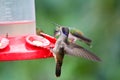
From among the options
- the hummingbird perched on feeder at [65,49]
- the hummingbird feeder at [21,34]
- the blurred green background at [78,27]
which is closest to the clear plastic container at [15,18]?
the hummingbird feeder at [21,34]

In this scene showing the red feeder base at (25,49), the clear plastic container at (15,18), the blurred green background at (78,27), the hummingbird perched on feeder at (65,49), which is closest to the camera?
the red feeder base at (25,49)

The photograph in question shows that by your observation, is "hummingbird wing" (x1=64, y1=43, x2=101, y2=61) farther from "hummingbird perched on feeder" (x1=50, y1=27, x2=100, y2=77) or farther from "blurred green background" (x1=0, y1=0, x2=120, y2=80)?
"blurred green background" (x1=0, y1=0, x2=120, y2=80)

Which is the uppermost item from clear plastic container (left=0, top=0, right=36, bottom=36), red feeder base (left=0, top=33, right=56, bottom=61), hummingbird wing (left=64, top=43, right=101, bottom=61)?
clear plastic container (left=0, top=0, right=36, bottom=36)

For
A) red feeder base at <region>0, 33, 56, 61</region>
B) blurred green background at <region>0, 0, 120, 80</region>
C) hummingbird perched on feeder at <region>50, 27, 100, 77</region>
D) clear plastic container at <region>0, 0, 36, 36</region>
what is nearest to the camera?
red feeder base at <region>0, 33, 56, 61</region>

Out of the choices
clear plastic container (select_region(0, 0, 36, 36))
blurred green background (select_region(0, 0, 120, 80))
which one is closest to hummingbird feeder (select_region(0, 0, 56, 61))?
clear plastic container (select_region(0, 0, 36, 36))

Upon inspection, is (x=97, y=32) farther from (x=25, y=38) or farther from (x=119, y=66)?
(x=25, y=38)

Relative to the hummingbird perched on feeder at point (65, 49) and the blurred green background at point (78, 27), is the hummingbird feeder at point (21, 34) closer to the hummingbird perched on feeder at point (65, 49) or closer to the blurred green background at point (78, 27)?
the hummingbird perched on feeder at point (65, 49)
